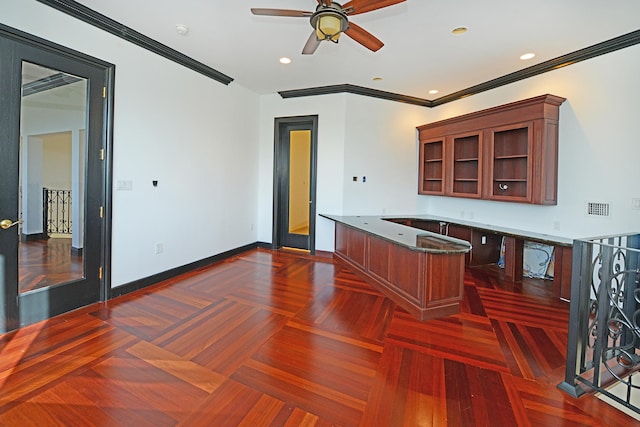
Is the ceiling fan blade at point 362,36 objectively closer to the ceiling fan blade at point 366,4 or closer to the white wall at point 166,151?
the ceiling fan blade at point 366,4

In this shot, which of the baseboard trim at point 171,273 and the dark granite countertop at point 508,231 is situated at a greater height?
the dark granite countertop at point 508,231

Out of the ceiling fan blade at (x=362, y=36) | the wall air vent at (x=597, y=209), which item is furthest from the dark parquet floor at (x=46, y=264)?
the wall air vent at (x=597, y=209)

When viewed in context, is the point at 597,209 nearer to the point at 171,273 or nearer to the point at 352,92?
the point at 352,92

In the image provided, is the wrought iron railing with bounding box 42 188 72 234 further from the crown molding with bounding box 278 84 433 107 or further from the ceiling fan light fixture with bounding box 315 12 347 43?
the crown molding with bounding box 278 84 433 107

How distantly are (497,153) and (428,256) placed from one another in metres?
2.55

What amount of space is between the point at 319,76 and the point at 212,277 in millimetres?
3193

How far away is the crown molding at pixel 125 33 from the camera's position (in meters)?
2.81

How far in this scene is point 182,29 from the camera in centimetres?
329

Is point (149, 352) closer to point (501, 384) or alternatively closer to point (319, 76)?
point (501, 384)

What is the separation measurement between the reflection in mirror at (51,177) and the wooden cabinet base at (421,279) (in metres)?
3.13

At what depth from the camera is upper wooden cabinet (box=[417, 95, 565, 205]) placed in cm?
392

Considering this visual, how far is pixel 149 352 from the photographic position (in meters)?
2.34

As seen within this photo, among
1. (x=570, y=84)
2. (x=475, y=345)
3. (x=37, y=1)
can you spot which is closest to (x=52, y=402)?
(x=475, y=345)

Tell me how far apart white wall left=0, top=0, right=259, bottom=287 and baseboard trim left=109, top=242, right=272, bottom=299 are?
67mm
